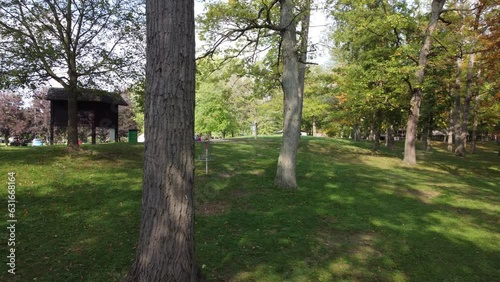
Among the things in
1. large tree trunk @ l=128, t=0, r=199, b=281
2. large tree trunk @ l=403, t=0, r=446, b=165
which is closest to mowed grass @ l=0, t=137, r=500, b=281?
large tree trunk @ l=128, t=0, r=199, b=281

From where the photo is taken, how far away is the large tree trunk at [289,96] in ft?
33.3

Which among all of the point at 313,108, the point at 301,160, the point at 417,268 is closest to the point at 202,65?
the point at 301,160

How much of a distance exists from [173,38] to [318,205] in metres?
6.84

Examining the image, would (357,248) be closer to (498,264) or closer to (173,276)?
(498,264)

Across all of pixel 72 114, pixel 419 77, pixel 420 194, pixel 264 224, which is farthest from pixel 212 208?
pixel 419 77

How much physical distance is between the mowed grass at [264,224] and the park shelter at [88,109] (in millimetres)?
6571

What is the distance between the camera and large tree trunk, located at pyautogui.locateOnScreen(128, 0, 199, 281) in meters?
3.66

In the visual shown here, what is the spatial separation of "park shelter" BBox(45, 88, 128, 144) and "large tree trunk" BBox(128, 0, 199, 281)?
15.1 m

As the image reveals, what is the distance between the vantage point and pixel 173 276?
12.1 ft

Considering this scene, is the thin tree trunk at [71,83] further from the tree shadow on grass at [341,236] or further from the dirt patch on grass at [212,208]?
the dirt patch on grass at [212,208]

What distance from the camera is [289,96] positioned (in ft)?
33.4

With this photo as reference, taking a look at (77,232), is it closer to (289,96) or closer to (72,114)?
(289,96)

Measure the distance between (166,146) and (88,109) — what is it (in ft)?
60.6

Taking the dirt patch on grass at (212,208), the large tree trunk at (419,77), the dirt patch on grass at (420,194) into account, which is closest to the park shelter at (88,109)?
the dirt patch on grass at (212,208)
